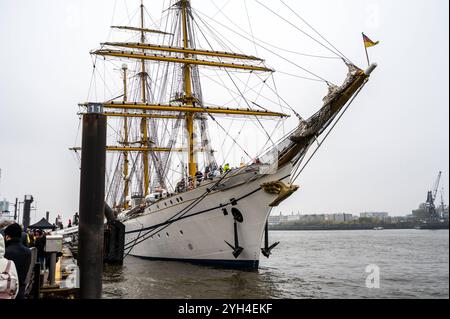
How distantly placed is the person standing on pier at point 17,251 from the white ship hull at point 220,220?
38.1 feet

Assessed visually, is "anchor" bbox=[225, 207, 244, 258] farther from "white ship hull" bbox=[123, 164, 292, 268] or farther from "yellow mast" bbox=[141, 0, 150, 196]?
"yellow mast" bbox=[141, 0, 150, 196]

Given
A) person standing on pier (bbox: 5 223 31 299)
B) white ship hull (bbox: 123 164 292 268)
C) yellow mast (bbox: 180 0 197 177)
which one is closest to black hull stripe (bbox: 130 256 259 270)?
white ship hull (bbox: 123 164 292 268)

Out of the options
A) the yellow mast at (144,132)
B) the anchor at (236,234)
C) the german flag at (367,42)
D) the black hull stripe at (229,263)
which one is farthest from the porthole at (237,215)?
the yellow mast at (144,132)

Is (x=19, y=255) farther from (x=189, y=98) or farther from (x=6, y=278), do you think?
(x=189, y=98)

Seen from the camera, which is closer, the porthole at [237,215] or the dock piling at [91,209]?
the dock piling at [91,209]

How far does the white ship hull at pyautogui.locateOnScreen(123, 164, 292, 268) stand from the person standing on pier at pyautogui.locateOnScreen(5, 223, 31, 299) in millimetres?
11622

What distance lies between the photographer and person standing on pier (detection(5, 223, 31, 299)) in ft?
17.4

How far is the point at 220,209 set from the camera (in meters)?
17.3

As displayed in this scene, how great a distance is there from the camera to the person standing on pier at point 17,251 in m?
5.31

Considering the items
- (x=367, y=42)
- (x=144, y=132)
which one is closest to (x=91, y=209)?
(x=367, y=42)

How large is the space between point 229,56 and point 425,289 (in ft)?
51.8

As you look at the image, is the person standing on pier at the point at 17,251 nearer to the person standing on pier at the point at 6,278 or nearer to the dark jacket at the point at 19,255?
the dark jacket at the point at 19,255

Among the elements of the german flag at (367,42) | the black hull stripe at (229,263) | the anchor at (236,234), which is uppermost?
the german flag at (367,42)

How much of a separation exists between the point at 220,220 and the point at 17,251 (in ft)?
40.5
